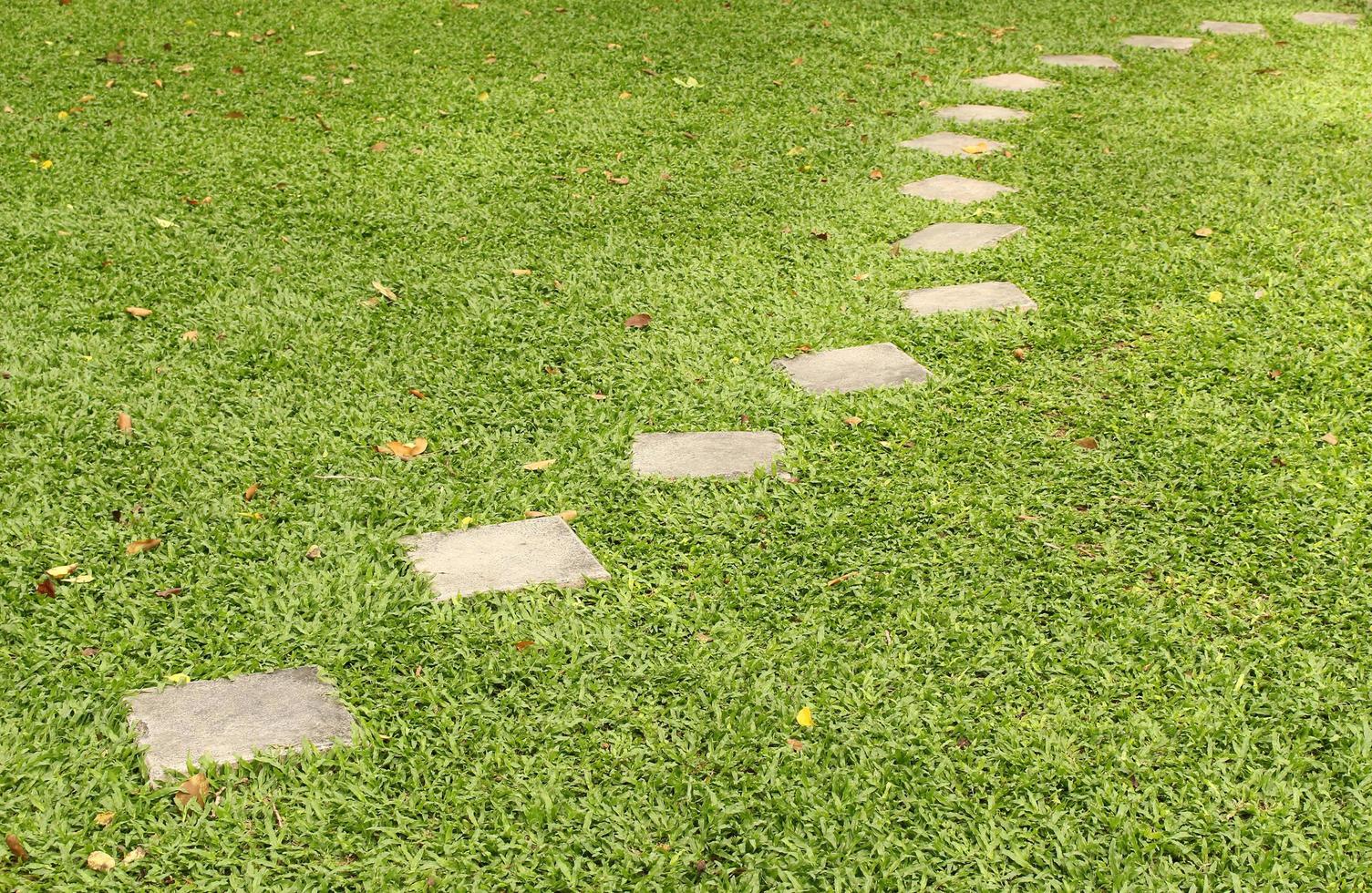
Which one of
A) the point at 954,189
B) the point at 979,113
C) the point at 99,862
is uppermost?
the point at 979,113

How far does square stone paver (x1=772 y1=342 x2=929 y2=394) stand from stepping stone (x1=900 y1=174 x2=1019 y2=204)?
1578mm

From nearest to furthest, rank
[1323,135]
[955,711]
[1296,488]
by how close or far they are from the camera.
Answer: [955,711] → [1296,488] → [1323,135]

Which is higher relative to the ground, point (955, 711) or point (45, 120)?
point (45, 120)

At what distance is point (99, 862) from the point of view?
1.99 metres

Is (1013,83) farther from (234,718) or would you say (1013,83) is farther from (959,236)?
(234,718)

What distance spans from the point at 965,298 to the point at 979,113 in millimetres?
2587

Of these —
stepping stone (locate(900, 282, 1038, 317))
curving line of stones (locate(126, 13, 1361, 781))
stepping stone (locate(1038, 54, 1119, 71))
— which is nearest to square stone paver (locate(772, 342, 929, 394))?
curving line of stones (locate(126, 13, 1361, 781))

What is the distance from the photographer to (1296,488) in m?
3.07

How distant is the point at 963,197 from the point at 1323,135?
2193mm

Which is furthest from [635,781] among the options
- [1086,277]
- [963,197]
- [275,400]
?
[963,197]

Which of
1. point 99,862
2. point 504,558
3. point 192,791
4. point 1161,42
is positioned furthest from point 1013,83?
point 99,862

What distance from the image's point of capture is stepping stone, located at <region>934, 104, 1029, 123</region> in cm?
620

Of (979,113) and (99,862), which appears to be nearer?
(99,862)

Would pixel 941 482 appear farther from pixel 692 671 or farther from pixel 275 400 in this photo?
pixel 275 400
